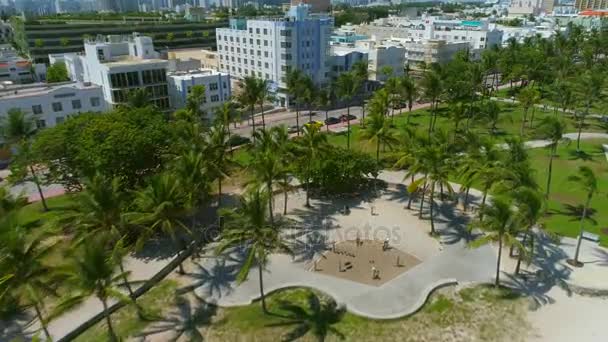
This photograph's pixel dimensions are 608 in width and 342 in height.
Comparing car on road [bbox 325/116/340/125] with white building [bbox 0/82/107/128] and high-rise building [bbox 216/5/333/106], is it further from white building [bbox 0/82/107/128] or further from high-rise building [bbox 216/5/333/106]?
white building [bbox 0/82/107/128]

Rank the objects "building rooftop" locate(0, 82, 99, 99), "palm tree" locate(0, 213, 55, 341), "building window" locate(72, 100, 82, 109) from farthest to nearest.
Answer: "building window" locate(72, 100, 82, 109) < "building rooftop" locate(0, 82, 99, 99) < "palm tree" locate(0, 213, 55, 341)

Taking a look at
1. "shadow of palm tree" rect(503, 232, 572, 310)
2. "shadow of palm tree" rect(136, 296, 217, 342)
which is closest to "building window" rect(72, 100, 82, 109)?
"shadow of palm tree" rect(136, 296, 217, 342)

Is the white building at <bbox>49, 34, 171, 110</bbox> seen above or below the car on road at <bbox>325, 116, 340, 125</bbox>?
above

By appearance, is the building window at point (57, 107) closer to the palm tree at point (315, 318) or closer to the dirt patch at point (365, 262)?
the dirt patch at point (365, 262)

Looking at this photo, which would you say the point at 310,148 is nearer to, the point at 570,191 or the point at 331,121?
the point at 570,191

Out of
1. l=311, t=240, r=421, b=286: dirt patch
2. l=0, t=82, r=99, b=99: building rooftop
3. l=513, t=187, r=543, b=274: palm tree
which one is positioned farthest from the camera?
l=0, t=82, r=99, b=99: building rooftop

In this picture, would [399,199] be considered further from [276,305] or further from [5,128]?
[5,128]

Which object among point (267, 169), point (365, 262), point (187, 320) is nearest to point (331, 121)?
point (267, 169)

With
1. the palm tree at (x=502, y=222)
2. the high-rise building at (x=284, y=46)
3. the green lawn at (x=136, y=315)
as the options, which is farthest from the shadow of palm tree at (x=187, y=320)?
the high-rise building at (x=284, y=46)

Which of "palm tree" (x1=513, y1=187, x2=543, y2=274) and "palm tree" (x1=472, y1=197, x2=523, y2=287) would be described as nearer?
"palm tree" (x1=472, y1=197, x2=523, y2=287)

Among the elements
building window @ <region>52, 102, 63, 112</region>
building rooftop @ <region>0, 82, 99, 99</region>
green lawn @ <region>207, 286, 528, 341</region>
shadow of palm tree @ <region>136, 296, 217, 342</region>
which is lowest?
shadow of palm tree @ <region>136, 296, 217, 342</region>
